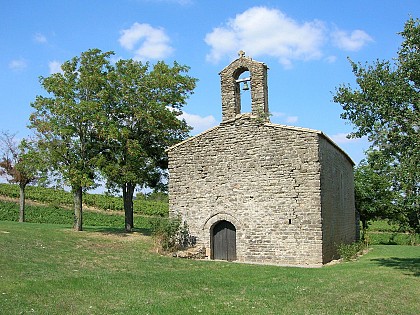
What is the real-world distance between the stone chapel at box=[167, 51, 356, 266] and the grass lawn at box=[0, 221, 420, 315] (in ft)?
5.44

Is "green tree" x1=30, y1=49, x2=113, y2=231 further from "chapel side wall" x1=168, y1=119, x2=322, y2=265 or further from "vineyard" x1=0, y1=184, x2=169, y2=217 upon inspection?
"vineyard" x1=0, y1=184, x2=169, y2=217

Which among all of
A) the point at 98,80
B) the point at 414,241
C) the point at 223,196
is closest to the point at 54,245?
the point at 223,196

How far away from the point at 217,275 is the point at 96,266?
4.17m

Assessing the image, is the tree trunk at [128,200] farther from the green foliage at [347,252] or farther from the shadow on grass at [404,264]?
the shadow on grass at [404,264]

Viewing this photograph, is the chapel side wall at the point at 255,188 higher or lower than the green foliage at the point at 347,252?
higher

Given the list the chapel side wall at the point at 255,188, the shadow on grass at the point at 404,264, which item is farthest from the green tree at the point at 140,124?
the shadow on grass at the point at 404,264

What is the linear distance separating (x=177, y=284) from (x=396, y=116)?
799 cm

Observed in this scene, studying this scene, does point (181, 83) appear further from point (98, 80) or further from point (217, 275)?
point (217, 275)

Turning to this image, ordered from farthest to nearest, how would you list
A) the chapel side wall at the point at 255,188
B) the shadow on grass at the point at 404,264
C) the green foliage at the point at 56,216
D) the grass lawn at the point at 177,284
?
the green foliage at the point at 56,216 < the chapel side wall at the point at 255,188 < the shadow on grass at the point at 404,264 < the grass lawn at the point at 177,284

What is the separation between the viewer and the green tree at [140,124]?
74.3ft

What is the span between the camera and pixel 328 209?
18.6 metres

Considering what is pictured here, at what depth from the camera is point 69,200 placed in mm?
45000

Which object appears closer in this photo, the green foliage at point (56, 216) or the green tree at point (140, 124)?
the green tree at point (140, 124)

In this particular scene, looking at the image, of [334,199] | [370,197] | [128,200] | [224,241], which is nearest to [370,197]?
[370,197]
